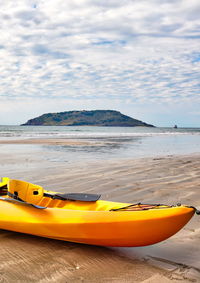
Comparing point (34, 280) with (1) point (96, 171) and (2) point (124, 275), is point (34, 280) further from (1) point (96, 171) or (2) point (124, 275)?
(1) point (96, 171)

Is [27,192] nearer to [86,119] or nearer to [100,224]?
[100,224]

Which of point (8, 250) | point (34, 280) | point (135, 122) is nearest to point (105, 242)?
point (34, 280)

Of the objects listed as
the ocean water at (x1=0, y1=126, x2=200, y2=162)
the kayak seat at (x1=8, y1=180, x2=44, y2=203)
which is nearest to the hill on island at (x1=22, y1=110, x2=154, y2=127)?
the ocean water at (x1=0, y1=126, x2=200, y2=162)

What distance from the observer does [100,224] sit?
11.4 feet

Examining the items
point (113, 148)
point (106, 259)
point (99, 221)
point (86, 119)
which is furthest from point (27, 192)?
point (86, 119)

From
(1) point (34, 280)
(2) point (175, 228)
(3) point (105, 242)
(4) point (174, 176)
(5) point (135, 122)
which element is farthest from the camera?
(5) point (135, 122)

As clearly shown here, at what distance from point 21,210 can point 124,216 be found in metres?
1.41

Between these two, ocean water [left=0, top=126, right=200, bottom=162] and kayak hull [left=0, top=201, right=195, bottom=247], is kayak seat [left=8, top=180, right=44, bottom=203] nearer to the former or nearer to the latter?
kayak hull [left=0, top=201, right=195, bottom=247]

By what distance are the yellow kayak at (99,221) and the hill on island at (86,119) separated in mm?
128973

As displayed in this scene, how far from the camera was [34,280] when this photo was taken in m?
3.03

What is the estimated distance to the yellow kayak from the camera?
329 cm

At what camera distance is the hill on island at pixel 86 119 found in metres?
136

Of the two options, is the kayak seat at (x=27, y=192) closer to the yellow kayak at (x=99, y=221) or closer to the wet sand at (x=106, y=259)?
the yellow kayak at (x=99, y=221)

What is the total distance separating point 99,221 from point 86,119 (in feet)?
463
